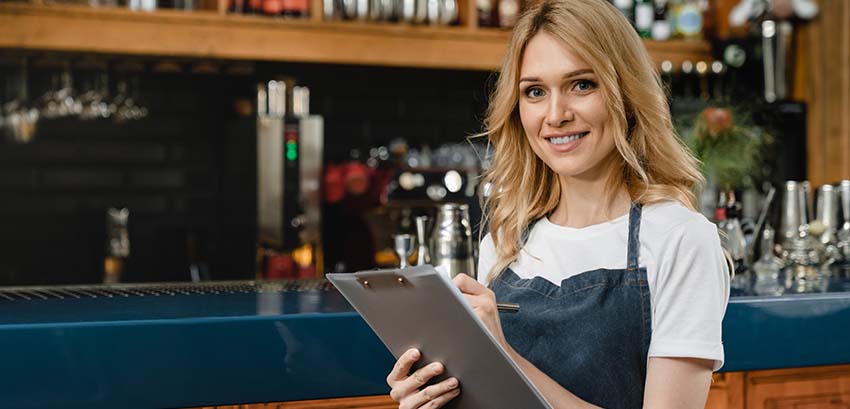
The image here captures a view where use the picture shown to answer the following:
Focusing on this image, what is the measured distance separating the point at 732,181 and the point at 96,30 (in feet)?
8.39

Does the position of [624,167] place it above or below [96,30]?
below

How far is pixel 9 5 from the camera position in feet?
13.7

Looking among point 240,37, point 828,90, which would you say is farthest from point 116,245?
point 828,90

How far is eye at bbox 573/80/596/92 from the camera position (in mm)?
1552

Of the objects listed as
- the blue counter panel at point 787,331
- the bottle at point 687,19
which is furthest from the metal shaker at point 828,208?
the bottle at point 687,19

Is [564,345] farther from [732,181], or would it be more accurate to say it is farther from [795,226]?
[732,181]

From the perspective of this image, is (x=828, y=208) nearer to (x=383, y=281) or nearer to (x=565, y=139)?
(x=565, y=139)

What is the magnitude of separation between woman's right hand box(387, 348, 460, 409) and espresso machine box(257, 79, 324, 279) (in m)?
3.11

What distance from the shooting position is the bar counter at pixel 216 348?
6.16ft

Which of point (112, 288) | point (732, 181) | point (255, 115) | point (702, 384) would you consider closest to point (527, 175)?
point (702, 384)

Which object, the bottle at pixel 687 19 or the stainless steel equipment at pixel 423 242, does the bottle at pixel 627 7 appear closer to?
the bottle at pixel 687 19

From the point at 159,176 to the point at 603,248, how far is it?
148 inches

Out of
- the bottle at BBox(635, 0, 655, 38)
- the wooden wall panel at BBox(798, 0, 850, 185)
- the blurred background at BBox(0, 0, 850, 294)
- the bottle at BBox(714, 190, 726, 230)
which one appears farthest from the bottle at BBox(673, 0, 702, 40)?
the bottle at BBox(714, 190, 726, 230)

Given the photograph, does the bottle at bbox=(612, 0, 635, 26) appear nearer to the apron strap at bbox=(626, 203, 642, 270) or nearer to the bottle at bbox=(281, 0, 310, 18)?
the bottle at bbox=(281, 0, 310, 18)
